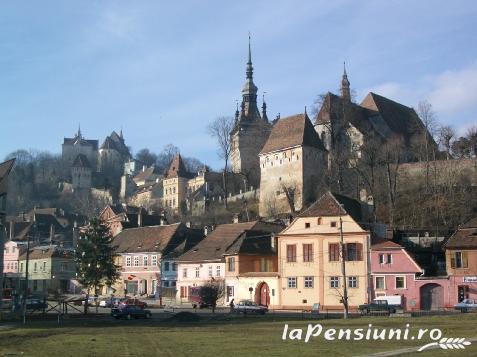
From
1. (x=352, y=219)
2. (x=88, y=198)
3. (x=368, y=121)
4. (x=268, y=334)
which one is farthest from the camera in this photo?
(x=88, y=198)

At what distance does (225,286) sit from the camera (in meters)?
61.7

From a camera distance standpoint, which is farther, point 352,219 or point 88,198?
point 88,198

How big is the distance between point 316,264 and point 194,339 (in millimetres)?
30006

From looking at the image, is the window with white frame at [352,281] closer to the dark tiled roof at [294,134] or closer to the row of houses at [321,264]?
the row of houses at [321,264]

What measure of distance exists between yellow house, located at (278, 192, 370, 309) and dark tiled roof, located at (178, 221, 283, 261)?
7.45 meters

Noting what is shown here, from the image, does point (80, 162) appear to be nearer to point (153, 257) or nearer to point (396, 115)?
point (396, 115)

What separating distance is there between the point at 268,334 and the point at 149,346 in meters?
5.97

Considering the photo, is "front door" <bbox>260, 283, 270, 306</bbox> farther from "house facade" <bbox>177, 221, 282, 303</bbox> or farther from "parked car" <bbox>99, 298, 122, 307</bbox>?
"parked car" <bbox>99, 298, 122, 307</bbox>

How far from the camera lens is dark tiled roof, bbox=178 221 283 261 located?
213ft

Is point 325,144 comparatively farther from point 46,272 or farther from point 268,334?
point 268,334

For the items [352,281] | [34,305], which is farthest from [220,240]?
[34,305]

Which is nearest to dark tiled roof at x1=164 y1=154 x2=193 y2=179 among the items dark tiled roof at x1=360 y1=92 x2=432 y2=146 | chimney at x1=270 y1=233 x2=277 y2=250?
dark tiled roof at x1=360 y1=92 x2=432 y2=146

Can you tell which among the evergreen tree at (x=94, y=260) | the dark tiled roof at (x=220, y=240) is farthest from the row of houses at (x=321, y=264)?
the evergreen tree at (x=94, y=260)

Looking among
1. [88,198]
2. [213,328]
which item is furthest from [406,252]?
[88,198]
